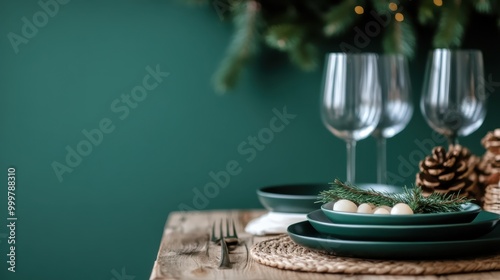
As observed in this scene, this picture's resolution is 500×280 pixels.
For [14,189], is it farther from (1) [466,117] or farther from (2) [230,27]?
(1) [466,117]

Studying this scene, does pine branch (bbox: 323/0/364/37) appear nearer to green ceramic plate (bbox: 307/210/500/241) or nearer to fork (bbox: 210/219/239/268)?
fork (bbox: 210/219/239/268)

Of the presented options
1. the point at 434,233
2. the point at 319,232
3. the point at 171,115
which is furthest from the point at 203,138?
the point at 434,233

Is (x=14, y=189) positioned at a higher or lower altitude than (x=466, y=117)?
lower

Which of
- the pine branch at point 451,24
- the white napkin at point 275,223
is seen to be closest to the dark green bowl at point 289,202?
the white napkin at point 275,223

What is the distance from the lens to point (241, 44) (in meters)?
2.00

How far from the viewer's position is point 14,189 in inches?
81.7

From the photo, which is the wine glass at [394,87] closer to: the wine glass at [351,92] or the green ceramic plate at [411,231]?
the wine glass at [351,92]

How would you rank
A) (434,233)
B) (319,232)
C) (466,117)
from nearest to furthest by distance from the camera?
1. (434,233)
2. (319,232)
3. (466,117)

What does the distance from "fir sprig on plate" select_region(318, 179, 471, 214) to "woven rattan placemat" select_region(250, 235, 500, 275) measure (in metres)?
0.08

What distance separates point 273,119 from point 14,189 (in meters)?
0.71

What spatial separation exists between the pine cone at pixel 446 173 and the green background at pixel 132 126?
820 mm

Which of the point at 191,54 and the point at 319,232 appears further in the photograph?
the point at 191,54

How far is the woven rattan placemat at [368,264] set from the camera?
91cm

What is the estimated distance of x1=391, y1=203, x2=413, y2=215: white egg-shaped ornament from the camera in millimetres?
969
